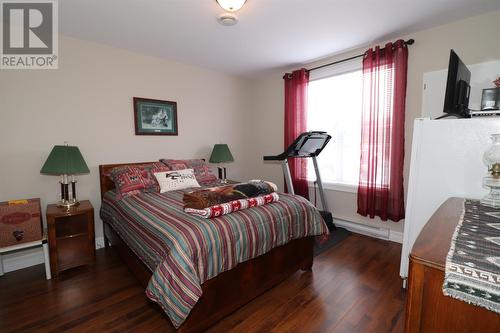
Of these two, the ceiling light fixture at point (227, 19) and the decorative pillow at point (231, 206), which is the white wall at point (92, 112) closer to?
the ceiling light fixture at point (227, 19)

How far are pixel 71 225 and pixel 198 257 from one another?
78.2 inches

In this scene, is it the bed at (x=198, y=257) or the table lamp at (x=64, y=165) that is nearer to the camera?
the bed at (x=198, y=257)

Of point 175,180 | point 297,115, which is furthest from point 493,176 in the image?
point 175,180

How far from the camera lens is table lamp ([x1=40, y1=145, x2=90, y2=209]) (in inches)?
90.2

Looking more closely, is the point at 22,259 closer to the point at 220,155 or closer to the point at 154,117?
the point at 154,117

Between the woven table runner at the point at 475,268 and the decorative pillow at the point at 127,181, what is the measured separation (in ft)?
8.70

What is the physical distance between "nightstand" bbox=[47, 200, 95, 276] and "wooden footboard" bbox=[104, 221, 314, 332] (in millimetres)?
349

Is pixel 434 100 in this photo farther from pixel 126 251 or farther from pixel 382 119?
pixel 126 251

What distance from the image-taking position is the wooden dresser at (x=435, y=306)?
0.71 meters

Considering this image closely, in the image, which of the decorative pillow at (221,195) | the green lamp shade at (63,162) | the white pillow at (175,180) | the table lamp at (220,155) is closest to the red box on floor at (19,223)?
the green lamp shade at (63,162)

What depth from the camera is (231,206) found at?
1809mm

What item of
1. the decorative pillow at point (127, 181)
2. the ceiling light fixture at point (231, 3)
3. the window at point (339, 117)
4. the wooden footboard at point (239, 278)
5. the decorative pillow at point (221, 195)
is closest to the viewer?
the wooden footboard at point (239, 278)

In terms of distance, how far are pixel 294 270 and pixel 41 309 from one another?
2.09 meters

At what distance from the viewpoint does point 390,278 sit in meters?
2.21
